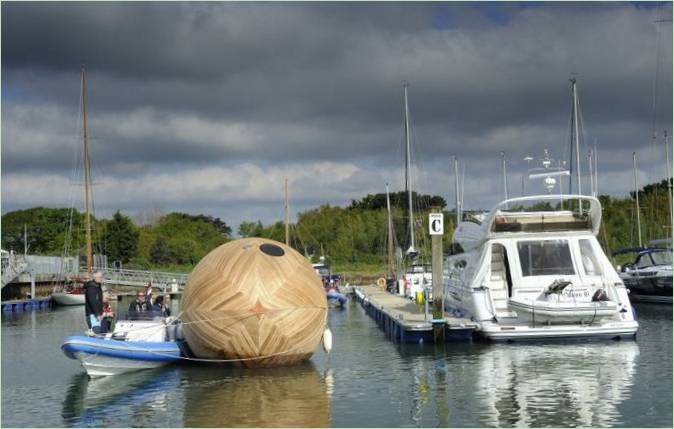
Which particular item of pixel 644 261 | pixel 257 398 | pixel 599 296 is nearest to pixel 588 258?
pixel 599 296

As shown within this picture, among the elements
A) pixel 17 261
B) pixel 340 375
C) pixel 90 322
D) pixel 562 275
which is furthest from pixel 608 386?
pixel 17 261

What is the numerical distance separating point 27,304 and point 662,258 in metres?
39.6

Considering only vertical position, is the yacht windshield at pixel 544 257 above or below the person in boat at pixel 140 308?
above

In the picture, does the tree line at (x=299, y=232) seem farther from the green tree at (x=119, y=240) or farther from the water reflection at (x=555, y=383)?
the water reflection at (x=555, y=383)

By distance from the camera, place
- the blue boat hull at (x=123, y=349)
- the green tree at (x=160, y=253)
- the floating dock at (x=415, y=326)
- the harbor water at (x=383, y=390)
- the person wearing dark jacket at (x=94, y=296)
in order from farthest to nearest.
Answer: the green tree at (x=160, y=253)
the floating dock at (x=415, y=326)
the person wearing dark jacket at (x=94, y=296)
the blue boat hull at (x=123, y=349)
the harbor water at (x=383, y=390)

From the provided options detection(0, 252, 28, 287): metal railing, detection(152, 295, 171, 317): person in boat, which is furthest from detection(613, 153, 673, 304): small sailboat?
detection(0, 252, 28, 287): metal railing

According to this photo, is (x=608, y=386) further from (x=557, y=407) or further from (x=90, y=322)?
(x=90, y=322)

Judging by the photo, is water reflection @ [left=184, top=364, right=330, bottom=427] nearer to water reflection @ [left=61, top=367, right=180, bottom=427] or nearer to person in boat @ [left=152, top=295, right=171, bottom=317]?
water reflection @ [left=61, top=367, right=180, bottom=427]

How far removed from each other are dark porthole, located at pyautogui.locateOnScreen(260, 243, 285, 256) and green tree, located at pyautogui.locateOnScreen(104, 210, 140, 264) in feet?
246

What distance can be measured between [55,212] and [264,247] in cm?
9458

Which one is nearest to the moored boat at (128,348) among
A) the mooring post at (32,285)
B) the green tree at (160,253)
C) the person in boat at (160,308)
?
the person in boat at (160,308)

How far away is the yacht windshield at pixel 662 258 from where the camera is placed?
51156mm

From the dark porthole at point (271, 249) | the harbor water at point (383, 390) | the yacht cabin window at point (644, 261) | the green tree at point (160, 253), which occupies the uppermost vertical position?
the green tree at point (160, 253)

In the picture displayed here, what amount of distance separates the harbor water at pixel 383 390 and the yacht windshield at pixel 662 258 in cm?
2770
